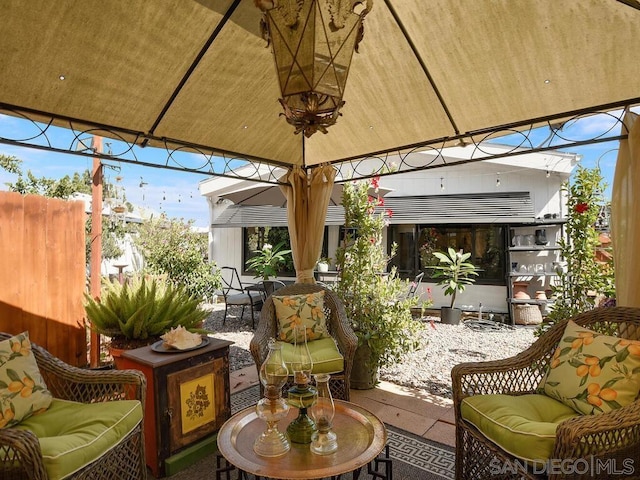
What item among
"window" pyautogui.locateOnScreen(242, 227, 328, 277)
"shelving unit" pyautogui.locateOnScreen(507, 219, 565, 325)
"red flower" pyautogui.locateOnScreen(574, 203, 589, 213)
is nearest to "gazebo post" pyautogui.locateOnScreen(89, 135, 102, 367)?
"window" pyautogui.locateOnScreen(242, 227, 328, 277)

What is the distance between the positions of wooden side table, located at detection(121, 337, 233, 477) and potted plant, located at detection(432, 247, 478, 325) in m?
4.93

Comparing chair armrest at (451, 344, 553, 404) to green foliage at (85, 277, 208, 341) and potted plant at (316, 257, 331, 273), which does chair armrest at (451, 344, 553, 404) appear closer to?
green foliage at (85, 277, 208, 341)

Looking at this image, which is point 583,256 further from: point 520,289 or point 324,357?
point 520,289

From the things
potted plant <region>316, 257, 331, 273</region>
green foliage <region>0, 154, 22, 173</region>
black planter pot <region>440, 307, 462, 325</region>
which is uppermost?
green foliage <region>0, 154, 22, 173</region>

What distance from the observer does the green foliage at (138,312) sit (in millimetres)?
3281

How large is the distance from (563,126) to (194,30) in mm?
2819

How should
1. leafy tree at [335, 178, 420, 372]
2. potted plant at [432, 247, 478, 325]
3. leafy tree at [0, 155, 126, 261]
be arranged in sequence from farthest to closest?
leafy tree at [0, 155, 126, 261] → potted plant at [432, 247, 478, 325] → leafy tree at [335, 178, 420, 372]

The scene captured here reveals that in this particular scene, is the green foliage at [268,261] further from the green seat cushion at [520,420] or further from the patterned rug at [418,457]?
the green seat cushion at [520,420]

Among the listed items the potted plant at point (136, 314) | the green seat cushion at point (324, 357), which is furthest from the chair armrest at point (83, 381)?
the green seat cushion at point (324, 357)

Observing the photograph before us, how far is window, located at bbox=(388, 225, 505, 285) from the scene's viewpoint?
7.34 m

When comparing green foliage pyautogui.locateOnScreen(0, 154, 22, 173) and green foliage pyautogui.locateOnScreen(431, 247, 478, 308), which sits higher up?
green foliage pyautogui.locateOnScreen(0, 154, 22, 173)

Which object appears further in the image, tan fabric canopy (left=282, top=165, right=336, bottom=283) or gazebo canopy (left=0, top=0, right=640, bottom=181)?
tan fabric canopy (left=282, top=165, right=336, bottom=283)

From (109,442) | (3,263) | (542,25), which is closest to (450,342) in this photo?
(542,25)

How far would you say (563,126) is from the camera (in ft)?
9.86
